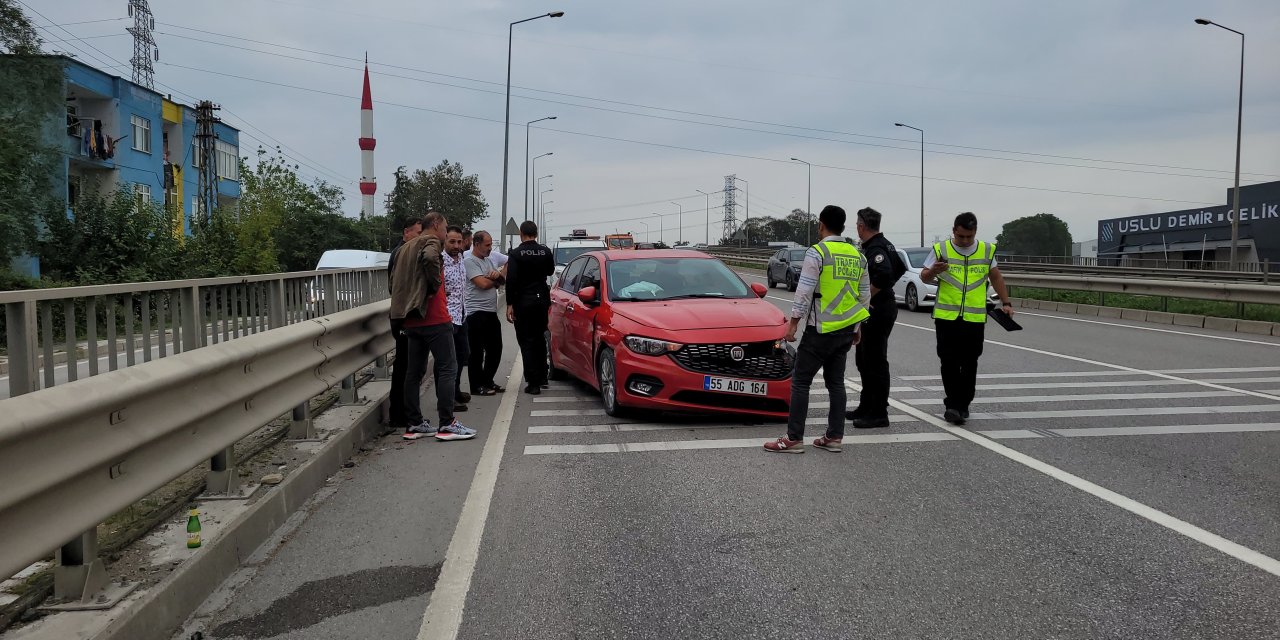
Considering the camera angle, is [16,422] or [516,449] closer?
[16,422]

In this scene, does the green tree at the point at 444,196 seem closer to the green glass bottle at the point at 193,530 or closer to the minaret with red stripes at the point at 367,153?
the minaret with red stripes at the point at 367,153

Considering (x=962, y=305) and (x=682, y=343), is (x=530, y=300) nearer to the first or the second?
(x=682, y=343)

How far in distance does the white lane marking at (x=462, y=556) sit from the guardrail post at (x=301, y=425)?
1205mm

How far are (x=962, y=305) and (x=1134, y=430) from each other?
1632mm

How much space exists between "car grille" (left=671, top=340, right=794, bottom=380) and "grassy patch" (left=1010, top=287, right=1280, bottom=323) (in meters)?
14.5

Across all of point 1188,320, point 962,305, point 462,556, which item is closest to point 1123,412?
point 962,305

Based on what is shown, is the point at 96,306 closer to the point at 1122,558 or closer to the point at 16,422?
the point at 16,422

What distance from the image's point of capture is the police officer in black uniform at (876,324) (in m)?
7.82

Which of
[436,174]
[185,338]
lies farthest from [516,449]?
[436,174]

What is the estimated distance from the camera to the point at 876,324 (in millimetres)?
8133

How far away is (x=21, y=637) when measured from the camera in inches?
127

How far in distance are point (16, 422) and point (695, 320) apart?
5807 millimetres

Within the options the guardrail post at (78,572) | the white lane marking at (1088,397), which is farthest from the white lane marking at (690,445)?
the guardrail post at (78,572)

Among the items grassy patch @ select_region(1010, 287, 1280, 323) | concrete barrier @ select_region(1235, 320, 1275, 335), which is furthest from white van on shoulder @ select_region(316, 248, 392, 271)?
concrete barrier @ select_region(1235, 320, 1275, 335)
